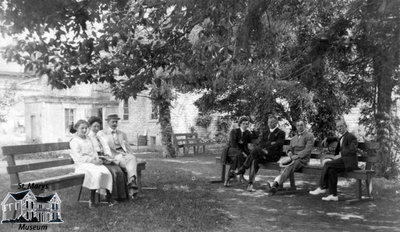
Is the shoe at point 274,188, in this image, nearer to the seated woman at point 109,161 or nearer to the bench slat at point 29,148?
the seated woman at point 109,161

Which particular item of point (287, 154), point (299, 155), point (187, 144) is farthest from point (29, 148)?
point (187, 144)

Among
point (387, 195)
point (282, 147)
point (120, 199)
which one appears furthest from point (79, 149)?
point (387, 195)

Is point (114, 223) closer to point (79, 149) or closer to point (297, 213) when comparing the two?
point (79, 149)

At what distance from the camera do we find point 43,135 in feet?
78.4

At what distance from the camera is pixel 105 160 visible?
7.59 metres

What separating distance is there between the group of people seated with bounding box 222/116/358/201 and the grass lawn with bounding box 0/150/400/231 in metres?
0.31

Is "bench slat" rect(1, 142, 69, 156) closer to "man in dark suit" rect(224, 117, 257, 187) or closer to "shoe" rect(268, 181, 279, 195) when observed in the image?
"man in dark suit" rect(224, 117, 257, 187)

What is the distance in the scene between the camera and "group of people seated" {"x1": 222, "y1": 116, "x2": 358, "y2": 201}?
758cm

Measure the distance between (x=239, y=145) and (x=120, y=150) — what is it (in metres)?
2.86

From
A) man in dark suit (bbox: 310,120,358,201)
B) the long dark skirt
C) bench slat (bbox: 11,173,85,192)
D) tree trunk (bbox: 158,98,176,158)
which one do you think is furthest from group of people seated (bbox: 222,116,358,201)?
tree trunk (bbox: 158,98,176,158)

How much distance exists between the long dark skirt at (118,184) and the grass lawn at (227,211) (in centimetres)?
22

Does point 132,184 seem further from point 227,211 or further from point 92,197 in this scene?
point 227,211

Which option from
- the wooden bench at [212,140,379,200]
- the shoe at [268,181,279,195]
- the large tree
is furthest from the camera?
the shoe at [268,181,279,195]

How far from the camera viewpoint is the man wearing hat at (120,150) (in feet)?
25.0
